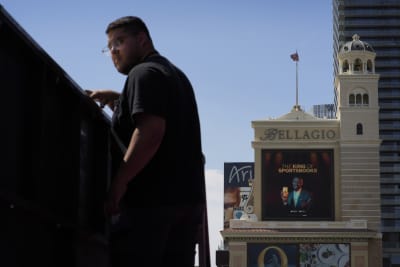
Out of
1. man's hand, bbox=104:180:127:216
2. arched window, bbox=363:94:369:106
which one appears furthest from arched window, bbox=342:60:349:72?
man's hand, bbox=104:180:127:216

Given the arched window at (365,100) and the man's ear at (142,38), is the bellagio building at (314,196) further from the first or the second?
the man's ear at (142,38)

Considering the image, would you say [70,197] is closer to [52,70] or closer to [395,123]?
[52,70]

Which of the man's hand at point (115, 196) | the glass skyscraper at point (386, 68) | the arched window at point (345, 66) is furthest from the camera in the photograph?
the glass skyscraper at point (386, 68)

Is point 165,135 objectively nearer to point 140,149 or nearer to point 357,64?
point 140,149

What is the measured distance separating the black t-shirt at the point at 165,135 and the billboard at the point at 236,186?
3626 inches

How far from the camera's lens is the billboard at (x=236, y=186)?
98312 millimetres

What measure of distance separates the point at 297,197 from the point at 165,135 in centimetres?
5902

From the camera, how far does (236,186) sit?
103 m

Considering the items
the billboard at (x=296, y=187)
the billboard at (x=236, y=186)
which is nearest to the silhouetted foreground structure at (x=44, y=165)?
the billboard at (x=296, y=187)

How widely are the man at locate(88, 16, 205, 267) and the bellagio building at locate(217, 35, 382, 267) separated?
192 ft

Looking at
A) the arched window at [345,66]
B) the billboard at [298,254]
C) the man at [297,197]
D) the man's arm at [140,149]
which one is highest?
the arched window at [345,66]

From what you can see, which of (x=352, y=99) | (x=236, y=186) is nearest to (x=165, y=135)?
(x=352, y=99)

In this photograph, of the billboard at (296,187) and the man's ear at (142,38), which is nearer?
the man's ear at (142,38)

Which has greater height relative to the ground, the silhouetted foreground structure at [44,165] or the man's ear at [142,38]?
the man's ear at [142,38]
